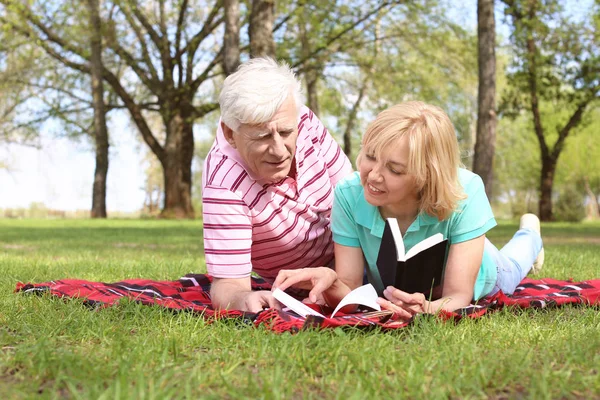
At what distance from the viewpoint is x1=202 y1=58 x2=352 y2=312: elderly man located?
317 centimetres

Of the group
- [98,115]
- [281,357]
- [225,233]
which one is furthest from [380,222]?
[98,115]

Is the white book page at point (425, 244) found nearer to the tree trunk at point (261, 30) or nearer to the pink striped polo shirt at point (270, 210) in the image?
the pink striped polo shirt at point (270, 210)

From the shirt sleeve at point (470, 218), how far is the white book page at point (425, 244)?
21 centimetres

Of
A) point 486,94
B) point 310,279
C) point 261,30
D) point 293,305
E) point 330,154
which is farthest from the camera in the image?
point 486,94

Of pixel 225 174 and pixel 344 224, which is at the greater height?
pixel 225 174

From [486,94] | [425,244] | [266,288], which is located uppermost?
[486,94]

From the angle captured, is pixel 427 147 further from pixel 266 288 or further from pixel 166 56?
pixel 166 56

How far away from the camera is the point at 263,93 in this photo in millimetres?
3127

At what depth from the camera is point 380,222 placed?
3.36 metres

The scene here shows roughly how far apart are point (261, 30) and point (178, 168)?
11.4 metres

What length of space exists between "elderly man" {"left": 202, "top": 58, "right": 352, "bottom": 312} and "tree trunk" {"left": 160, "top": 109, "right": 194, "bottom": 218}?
62.3 feet

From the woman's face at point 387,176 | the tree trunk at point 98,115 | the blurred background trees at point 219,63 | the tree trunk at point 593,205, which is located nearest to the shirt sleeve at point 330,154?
the woman's face at point 387,176

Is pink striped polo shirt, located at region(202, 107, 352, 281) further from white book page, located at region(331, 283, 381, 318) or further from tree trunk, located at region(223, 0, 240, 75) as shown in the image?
tree trunk, located at region(223, 0, 240, 75)

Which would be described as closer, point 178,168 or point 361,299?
point 361,299
